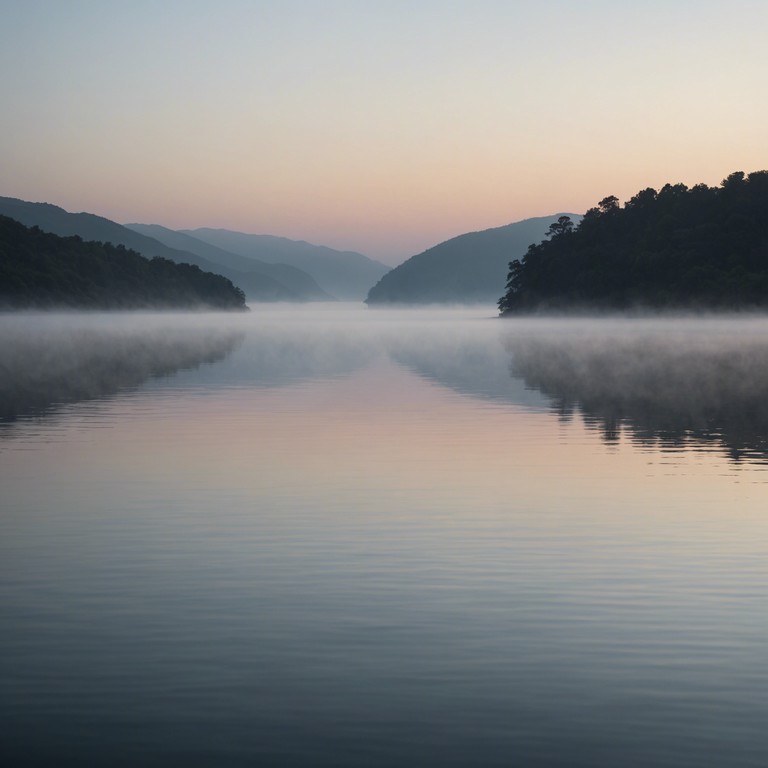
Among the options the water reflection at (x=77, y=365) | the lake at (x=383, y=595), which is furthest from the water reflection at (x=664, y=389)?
the water reflection at (x=77, y=365)

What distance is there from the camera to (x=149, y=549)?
20375mm

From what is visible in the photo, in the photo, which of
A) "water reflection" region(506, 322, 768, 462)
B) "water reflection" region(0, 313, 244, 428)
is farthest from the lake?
"water reflection" region(0, 313, 244, 428)

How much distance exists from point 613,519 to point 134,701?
12.4 metres

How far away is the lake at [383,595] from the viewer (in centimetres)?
1198

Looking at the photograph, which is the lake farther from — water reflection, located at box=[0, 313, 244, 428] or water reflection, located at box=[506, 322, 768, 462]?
water reflection, located at box=[0, 313, 244, 428]

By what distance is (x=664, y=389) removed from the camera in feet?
191

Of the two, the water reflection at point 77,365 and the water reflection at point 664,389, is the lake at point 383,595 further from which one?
the water reflection at point 77,365

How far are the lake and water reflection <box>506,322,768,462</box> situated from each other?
0.50 metres

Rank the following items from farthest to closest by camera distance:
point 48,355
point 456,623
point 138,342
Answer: point 138,342 < point 48,355 < point 456,623

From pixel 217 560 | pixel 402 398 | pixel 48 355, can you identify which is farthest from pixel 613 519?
pixel 48 355

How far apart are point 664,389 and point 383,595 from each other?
141 feet

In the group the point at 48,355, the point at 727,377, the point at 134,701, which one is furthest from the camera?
the point at 48,355

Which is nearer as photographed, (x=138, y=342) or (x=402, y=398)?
(x=402, y=398)

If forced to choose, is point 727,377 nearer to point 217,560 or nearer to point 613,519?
point 613,519
